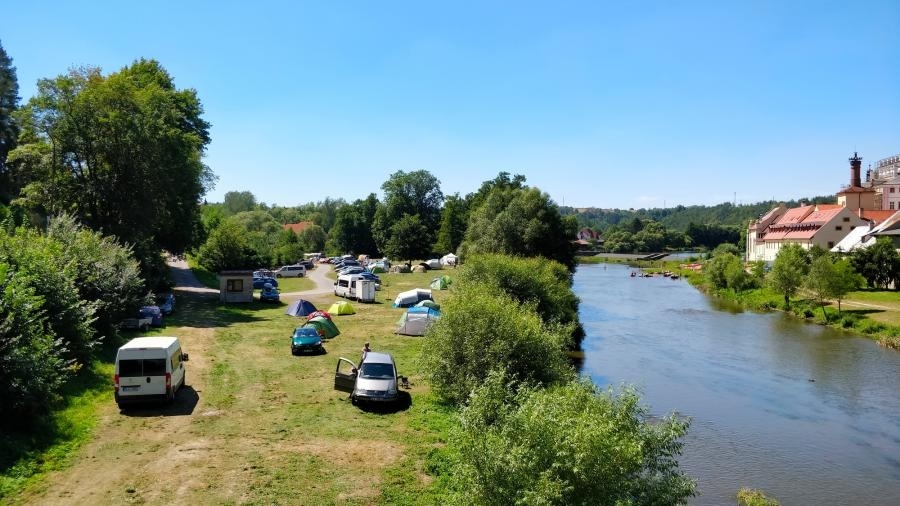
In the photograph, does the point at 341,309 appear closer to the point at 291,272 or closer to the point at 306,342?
the point at 306,342

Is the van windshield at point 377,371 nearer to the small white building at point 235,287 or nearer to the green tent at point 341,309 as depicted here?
the green tent at point 341,309

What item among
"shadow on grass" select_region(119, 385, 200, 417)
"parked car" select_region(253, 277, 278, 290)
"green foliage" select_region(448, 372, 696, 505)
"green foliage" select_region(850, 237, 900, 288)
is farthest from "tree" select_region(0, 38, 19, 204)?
"green foliage" select_region(850, 237, 900, 288)

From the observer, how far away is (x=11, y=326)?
1438 cm

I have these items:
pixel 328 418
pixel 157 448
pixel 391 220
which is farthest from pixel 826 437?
pixel 391 220

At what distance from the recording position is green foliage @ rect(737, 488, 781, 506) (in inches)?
650

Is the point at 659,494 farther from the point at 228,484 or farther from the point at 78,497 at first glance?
the point at 78,497

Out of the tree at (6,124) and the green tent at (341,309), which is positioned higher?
the tree at (6,124)

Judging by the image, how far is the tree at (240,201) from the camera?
587 ft

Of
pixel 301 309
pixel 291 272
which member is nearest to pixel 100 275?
pixel 301 309

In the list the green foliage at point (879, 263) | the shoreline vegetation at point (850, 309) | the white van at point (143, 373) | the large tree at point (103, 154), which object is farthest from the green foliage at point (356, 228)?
the white van at point (143, 373)

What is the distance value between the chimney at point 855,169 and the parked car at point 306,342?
100577 mm

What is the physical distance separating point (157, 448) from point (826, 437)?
887 inches

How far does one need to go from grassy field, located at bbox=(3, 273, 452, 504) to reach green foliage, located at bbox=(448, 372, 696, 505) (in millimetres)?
3490

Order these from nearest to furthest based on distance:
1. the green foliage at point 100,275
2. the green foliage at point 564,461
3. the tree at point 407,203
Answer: the green foliage at point 564,461
the green foliage at point 100,275
the tree at point 407,203
